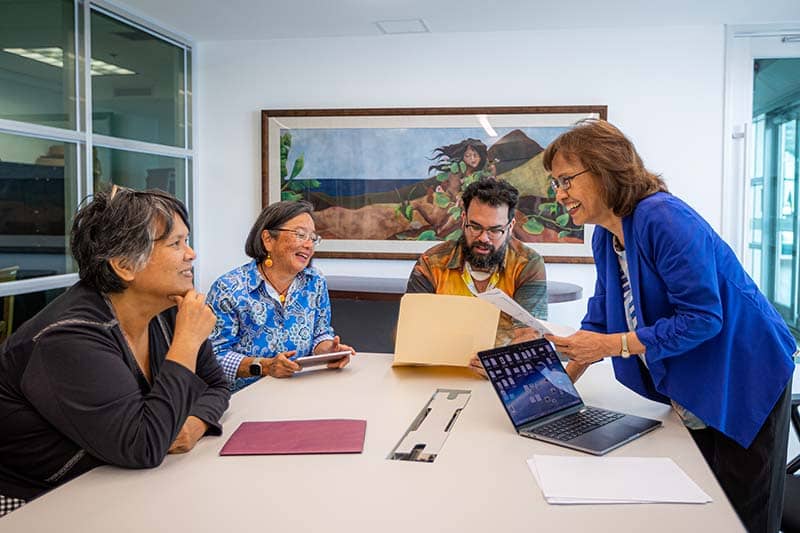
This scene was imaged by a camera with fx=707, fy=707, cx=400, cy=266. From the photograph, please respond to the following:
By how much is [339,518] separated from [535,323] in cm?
76

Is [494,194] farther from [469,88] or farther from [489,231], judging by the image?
[469,88]

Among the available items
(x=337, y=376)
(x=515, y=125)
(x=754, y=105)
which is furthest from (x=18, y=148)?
(x=754, y=105)

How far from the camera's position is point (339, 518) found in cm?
115

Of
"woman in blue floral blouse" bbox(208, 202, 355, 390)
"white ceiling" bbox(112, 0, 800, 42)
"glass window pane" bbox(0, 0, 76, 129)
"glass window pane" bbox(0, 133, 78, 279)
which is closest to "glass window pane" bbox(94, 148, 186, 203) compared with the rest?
"glass window pane" bbox(0, 133, 78, 279)

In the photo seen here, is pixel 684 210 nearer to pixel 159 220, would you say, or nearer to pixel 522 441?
pixel 522 441

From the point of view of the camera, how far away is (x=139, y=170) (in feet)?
14.3

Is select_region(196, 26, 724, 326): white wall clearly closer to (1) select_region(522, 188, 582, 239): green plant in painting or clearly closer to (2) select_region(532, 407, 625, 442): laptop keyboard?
(1) select_region(522, 188, 582, 239): green plant in painting

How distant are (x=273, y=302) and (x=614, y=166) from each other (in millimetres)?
1209

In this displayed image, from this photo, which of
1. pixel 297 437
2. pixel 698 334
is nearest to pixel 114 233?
pixel 297 437

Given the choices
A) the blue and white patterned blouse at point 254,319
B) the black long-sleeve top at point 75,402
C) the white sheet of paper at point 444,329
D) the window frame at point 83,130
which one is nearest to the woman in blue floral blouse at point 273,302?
the blue and white patterned blouse at point 254,319

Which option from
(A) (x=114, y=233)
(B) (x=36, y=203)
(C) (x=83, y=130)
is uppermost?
(C) (x=83, y=130)

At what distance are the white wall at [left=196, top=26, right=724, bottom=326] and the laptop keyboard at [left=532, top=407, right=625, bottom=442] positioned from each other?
9.31ft

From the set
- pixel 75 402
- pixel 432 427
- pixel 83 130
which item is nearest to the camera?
pixel 75 402

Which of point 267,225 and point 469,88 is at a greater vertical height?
point 469,88
